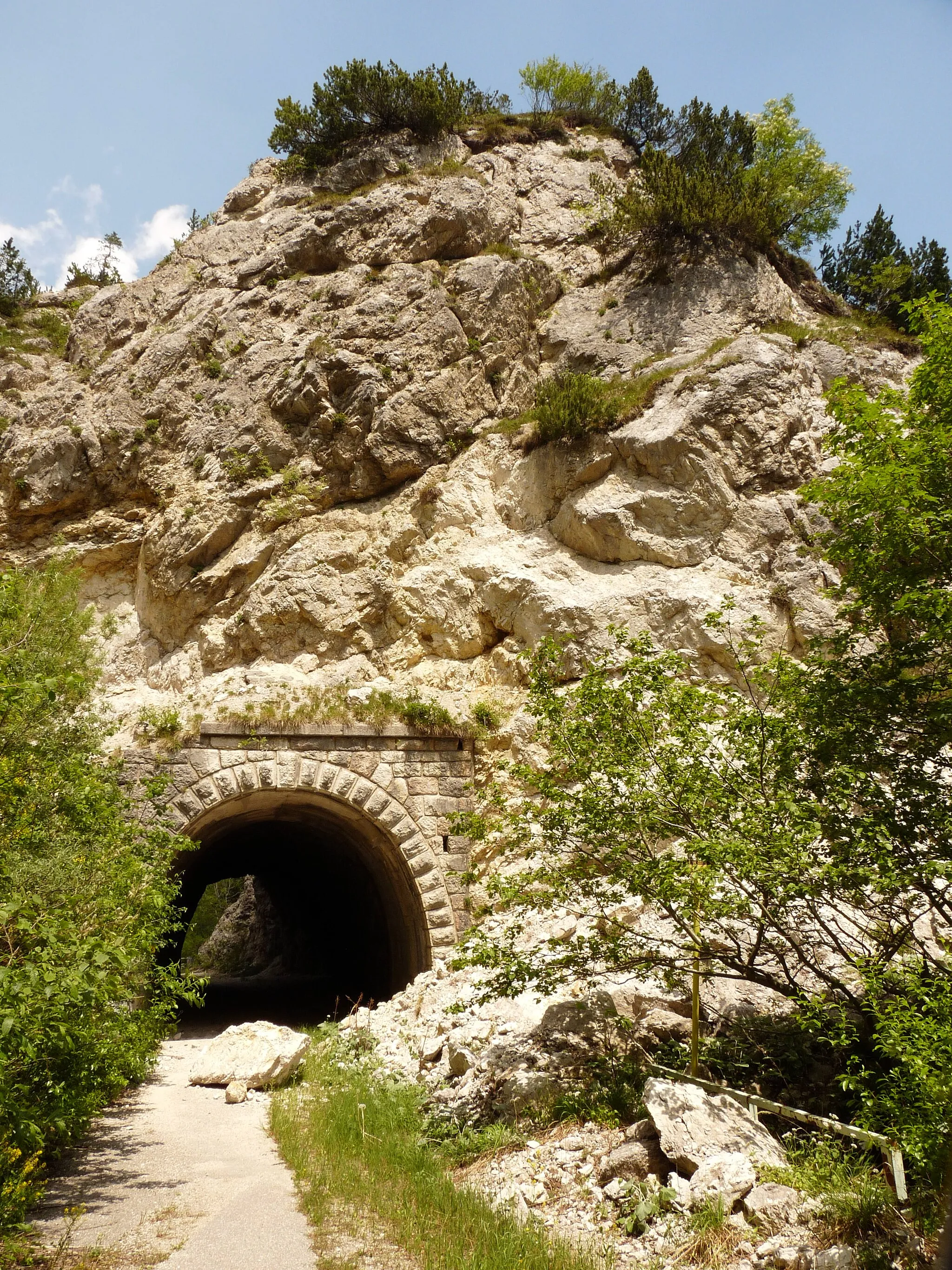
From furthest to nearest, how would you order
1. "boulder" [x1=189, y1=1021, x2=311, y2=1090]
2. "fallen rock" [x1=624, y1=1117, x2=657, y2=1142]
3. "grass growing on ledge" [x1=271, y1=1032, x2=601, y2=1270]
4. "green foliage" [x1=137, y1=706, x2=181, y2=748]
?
"green foliage" [x1=137, y1=706, x2=181, y2=748] → "boulder" [x1=189, y1=1021, x2=311, y2=1090] → "fallen rock" [x1=624, y1=1117, x2=657, y2=1142] → "grass growing on ledge" [x1=271, y1=1032, x2=601, y2=1270]

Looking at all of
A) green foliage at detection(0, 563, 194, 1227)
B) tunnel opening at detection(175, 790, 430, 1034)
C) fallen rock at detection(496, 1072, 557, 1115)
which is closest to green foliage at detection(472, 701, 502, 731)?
tunnel opening at detection(175, 790, 430, 1034)

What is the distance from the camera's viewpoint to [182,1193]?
19.6ft

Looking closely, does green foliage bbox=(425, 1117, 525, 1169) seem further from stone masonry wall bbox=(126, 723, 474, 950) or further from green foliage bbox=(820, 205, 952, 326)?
green foliage bbox=(820, 205, 952, 326)

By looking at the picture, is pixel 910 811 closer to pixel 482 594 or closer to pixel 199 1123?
A: pixel 199 1123

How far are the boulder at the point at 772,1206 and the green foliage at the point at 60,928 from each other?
4054mm

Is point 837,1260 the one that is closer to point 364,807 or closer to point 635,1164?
point 635,1164

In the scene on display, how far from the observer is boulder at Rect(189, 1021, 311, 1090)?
9625 millimetres

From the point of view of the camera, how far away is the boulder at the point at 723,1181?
5.04 metres

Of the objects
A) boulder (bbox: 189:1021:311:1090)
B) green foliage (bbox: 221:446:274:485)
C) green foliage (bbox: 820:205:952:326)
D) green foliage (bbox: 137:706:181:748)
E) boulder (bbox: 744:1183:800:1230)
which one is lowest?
boulder (bbox: 189:1021:311:1090)

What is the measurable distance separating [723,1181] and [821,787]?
9.26 feet

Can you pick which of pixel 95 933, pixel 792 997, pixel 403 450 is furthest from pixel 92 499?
pixel 792 997

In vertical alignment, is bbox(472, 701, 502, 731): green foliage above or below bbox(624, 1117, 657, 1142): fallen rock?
above

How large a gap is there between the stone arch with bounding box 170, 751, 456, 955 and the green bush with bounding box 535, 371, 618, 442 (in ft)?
22.4

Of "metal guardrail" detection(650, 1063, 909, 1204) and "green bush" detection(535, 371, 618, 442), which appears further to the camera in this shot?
"green bush" detection(535, 371, 618, 442)
